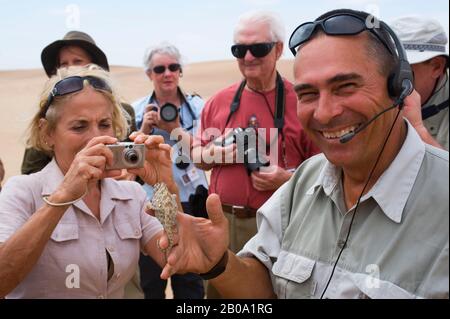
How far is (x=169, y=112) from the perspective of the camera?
3.92 metres

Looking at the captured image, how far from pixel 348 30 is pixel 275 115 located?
5.58ft

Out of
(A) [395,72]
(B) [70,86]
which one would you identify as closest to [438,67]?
A: (A) [395,72]

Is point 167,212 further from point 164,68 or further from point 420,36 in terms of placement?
point 164,68

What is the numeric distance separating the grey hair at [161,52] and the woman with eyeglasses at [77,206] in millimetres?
1886

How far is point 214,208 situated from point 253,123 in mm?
1713

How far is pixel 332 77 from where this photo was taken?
5.65ft

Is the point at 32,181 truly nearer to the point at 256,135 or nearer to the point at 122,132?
the point at 122,132

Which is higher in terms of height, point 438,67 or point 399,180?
point 438,67

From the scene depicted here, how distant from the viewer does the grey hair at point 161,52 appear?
4.41m

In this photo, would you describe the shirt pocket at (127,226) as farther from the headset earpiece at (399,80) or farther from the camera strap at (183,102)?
the camera strap at (183,102)

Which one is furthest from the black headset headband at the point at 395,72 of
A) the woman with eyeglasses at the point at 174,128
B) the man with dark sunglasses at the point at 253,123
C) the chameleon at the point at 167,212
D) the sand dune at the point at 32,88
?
the woman with eyeglasses at the point at 174,128

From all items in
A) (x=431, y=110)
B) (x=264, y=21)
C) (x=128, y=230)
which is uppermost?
(x=264, y=21)

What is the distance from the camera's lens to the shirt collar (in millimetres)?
1629

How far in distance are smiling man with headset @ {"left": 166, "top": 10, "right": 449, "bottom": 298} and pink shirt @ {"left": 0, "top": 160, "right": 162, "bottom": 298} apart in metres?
0.56
